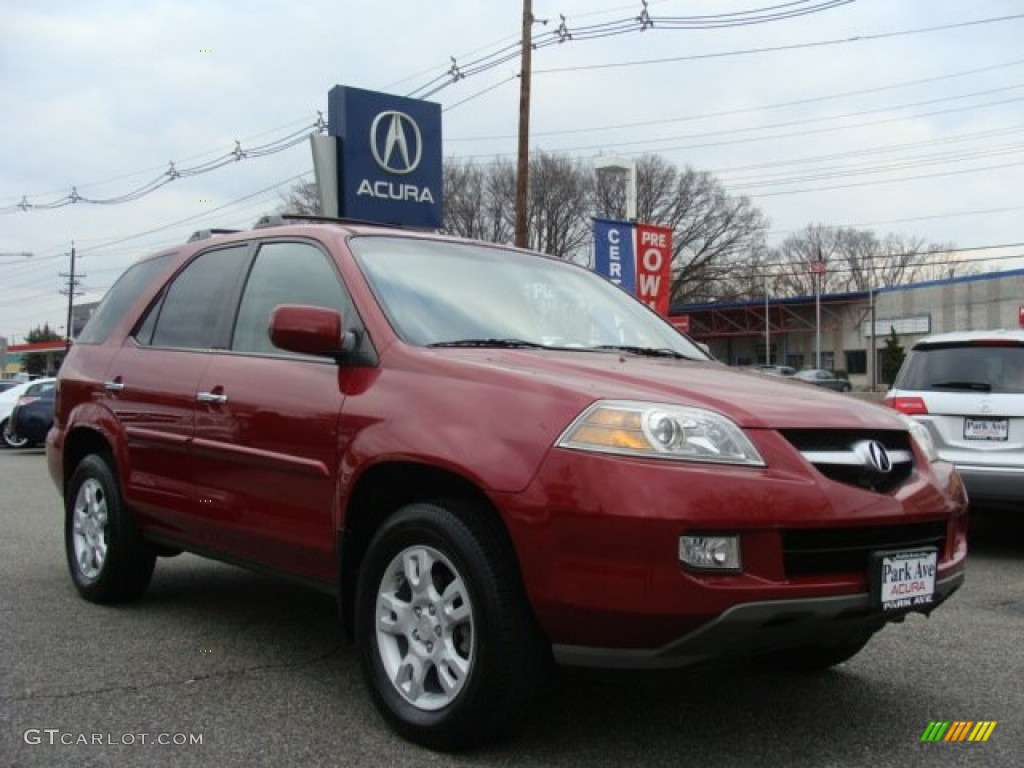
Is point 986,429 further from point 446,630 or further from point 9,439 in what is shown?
point 9,439

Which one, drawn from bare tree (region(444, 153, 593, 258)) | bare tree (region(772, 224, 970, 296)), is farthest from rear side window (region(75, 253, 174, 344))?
bare tree (region(772, 224, 970, 296))

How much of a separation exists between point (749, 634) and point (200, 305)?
315cm

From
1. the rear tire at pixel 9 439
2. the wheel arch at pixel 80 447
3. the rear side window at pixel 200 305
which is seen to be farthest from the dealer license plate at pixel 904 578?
the rear tire at pixel 9 439

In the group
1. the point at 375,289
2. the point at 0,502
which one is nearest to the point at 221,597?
the point at 375,289

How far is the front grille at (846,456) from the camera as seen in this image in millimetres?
3061

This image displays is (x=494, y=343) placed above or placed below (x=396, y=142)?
below

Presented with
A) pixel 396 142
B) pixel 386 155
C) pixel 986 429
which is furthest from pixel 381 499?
pixel 396 142

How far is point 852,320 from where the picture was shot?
193 feet

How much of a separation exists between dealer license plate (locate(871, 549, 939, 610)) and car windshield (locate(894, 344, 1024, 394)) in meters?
4.24

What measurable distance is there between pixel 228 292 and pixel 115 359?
97cm

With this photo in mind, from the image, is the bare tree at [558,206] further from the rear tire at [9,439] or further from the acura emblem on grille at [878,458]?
the acura emblem on grille at [878,458]

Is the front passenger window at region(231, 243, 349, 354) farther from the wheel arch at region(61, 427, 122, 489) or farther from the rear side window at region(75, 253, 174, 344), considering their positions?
the wheel arch at region(61, 427, 122, 489)

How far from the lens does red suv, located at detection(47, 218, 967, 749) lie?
2.87 m

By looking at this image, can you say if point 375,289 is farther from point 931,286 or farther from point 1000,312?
point 931,286
